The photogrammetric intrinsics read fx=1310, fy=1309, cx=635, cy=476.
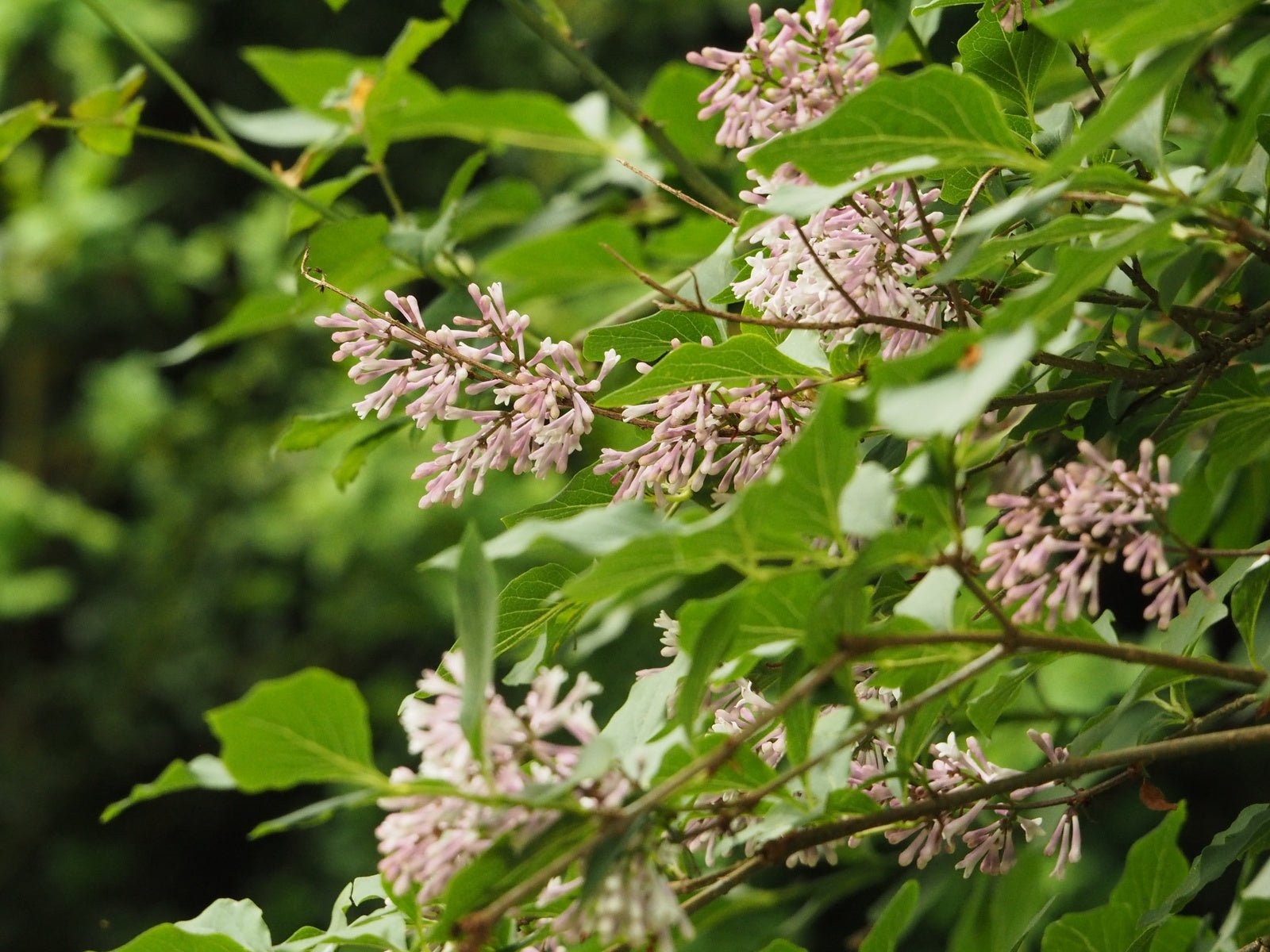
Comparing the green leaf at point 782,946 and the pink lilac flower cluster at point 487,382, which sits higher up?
the pink lilac flower cluster at point 487,382

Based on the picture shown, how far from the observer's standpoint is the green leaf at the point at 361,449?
0.98m

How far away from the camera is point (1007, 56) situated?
28.9 inches

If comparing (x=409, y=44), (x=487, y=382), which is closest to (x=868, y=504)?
(x=487, y=382)

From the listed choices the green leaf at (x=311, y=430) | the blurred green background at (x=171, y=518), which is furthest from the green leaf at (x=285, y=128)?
the blurred green background at (x=171, y=518)

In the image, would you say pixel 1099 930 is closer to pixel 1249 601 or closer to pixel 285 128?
pixel 1249 601

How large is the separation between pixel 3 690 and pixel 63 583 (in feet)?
2.16

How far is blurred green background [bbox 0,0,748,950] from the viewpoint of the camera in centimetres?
322

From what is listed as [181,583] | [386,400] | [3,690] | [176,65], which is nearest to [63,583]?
[181,583]

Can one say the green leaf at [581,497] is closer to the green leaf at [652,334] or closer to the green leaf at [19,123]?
the green leaf at [652,334]

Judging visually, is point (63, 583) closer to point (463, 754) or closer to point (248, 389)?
point (248, 389)

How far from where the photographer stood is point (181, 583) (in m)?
3.60

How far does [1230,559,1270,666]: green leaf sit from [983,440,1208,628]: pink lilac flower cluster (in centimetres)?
15

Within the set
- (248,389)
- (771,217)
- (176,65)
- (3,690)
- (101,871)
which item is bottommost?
(101,871)

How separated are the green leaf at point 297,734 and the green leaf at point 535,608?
20 cm
